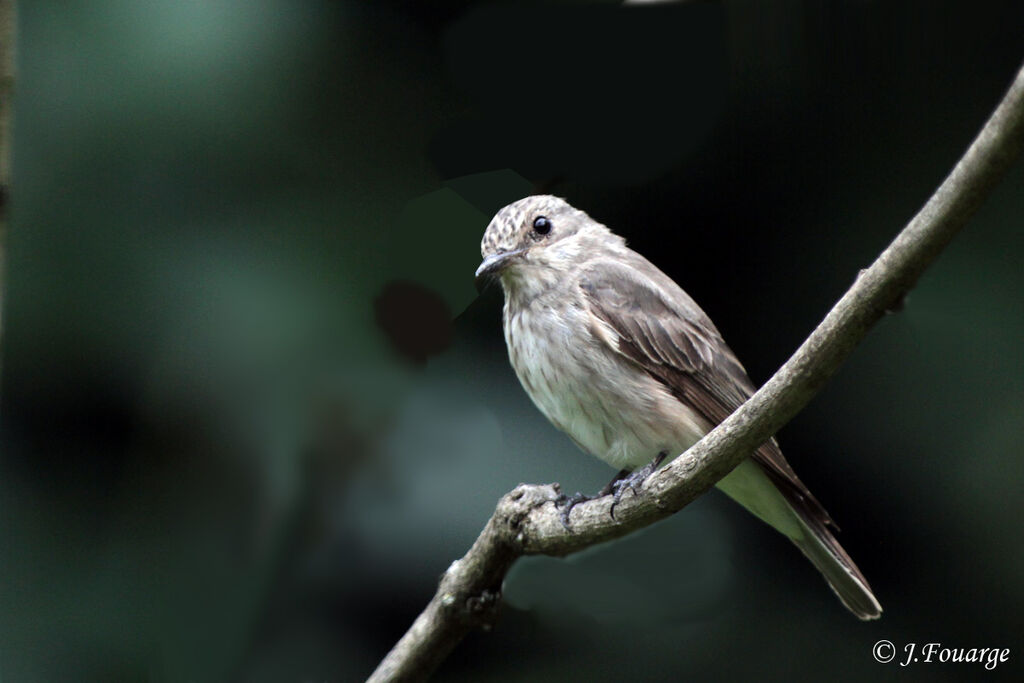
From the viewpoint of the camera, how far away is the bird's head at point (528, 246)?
3.58 metres

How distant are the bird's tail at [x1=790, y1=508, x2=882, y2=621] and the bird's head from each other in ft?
3.85

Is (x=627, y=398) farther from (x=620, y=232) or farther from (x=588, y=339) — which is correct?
(x=620, y=232)

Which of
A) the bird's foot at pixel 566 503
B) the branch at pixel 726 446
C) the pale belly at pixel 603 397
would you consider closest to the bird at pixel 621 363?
the pale belly at pixel 603 397

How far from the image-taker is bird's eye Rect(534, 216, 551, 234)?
371cm

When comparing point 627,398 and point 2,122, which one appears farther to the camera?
point 627,398

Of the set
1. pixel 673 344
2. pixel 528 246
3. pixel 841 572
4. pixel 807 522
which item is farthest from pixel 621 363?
pixel 841 572

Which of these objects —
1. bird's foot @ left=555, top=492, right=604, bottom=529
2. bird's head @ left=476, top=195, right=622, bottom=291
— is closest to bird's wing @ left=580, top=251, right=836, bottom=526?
bird's head @ left=476, top=195, right=622, bottom=291

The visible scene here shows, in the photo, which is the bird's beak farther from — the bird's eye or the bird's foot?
the bird's foot

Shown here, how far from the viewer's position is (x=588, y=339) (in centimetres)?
355

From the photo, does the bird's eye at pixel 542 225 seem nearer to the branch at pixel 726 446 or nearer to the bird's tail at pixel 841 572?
the branch at pixel 726 446

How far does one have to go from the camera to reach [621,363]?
3.58m

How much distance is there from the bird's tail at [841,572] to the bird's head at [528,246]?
3.85 ft

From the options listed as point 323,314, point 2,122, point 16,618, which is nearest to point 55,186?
point 323,314

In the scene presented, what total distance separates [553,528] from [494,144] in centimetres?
213
